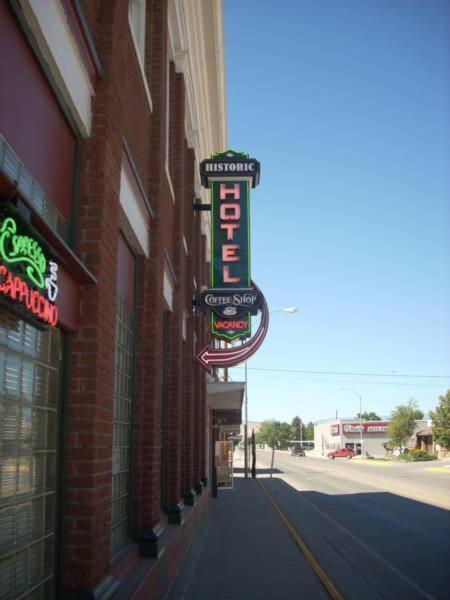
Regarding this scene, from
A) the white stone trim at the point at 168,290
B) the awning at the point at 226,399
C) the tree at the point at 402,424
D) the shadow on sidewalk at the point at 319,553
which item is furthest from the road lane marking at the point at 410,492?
the tree at the point at 402,424

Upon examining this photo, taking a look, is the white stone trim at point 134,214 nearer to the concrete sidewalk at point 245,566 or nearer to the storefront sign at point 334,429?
the concrete sidewalk at point 245,566

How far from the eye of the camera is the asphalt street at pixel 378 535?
918 centimetres

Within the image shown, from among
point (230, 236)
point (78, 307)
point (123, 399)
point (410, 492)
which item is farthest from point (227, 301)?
point (410, 492)

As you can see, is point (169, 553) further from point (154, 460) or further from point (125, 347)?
point (125, 347)

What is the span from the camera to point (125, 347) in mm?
7051

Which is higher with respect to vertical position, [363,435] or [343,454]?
[363,435]

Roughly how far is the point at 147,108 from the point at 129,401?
375cm

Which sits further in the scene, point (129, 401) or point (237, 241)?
point (237, 241)

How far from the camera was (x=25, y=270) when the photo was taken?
3.07 metres

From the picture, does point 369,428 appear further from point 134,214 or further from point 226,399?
point 134,214

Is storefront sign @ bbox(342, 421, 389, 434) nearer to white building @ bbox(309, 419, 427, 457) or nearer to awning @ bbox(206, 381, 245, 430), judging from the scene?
white building @ bbox(309, 419, 427, 457)

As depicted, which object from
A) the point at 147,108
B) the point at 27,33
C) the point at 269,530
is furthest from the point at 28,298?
the point at 269,530

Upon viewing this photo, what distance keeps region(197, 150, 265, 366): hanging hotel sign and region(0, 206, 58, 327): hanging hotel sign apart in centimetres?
1030

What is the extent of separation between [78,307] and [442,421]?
2193 inches
